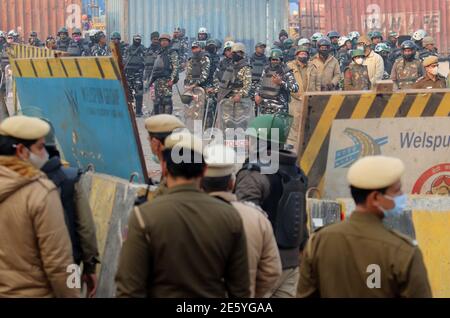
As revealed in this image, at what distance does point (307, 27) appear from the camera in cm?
3612

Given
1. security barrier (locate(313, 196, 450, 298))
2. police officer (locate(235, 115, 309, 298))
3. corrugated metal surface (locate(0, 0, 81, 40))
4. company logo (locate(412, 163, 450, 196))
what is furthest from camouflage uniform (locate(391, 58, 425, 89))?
corrugated metal surface (locate(0, 0, 81, 40))

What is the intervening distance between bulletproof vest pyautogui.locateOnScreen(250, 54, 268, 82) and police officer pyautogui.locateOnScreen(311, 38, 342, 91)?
3.78ft

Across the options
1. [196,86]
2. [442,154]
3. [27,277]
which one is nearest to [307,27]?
[196,86]

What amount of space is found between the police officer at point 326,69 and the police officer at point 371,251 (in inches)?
539

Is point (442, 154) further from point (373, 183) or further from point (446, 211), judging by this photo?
point (373, 183)

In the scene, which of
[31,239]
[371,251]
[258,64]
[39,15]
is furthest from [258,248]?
[39,15]

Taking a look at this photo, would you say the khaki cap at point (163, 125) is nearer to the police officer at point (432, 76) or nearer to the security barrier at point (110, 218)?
the security barrier at point (110, 218)

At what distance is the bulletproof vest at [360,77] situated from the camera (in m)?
17.8

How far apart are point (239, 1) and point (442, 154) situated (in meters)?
20.7

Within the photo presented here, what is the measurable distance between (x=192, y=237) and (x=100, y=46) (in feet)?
68.6

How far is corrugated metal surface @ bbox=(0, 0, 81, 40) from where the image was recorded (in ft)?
120

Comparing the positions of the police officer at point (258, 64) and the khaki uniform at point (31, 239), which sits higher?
the police officer at point (258, 64)

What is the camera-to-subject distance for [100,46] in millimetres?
24562

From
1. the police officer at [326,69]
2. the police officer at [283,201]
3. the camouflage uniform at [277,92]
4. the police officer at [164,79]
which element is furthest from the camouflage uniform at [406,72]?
the police officer at [283,201]
